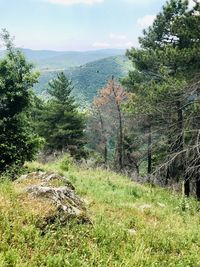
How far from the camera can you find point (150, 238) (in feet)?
25.1

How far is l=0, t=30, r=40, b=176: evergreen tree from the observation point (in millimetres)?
14282

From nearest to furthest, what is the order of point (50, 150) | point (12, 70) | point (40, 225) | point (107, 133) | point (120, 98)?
point (40, 225) < point (12, 70) < point (50, 150) < point (120, 98) < point (107, 133)

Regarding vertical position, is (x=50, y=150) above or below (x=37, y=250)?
below

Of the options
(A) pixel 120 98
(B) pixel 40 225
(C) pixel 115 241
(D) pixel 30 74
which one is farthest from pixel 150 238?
(A) pixel 120 98

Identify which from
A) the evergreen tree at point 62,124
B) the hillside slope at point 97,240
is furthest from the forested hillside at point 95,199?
the evergreen tree at point 62,124

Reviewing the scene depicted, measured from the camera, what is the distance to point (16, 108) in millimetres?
14969

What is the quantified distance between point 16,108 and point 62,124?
25.4 metres

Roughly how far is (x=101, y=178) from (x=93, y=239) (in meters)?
10.2

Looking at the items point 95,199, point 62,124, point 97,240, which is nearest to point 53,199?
point 97,240

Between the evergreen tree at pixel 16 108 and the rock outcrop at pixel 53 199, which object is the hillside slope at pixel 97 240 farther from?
the evergreen tree at pixel 16 108

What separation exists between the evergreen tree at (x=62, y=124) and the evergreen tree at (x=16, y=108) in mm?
23765

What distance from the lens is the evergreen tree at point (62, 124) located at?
40094 mm

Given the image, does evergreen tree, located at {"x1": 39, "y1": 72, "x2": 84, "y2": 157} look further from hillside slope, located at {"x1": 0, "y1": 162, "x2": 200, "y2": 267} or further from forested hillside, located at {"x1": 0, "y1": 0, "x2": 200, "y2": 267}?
hillside slope, located at {"x1": 0, "y1": 162, "x2": 200, "y2": 267}

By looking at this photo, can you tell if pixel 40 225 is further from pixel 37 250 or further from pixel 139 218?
pixel 139 218
